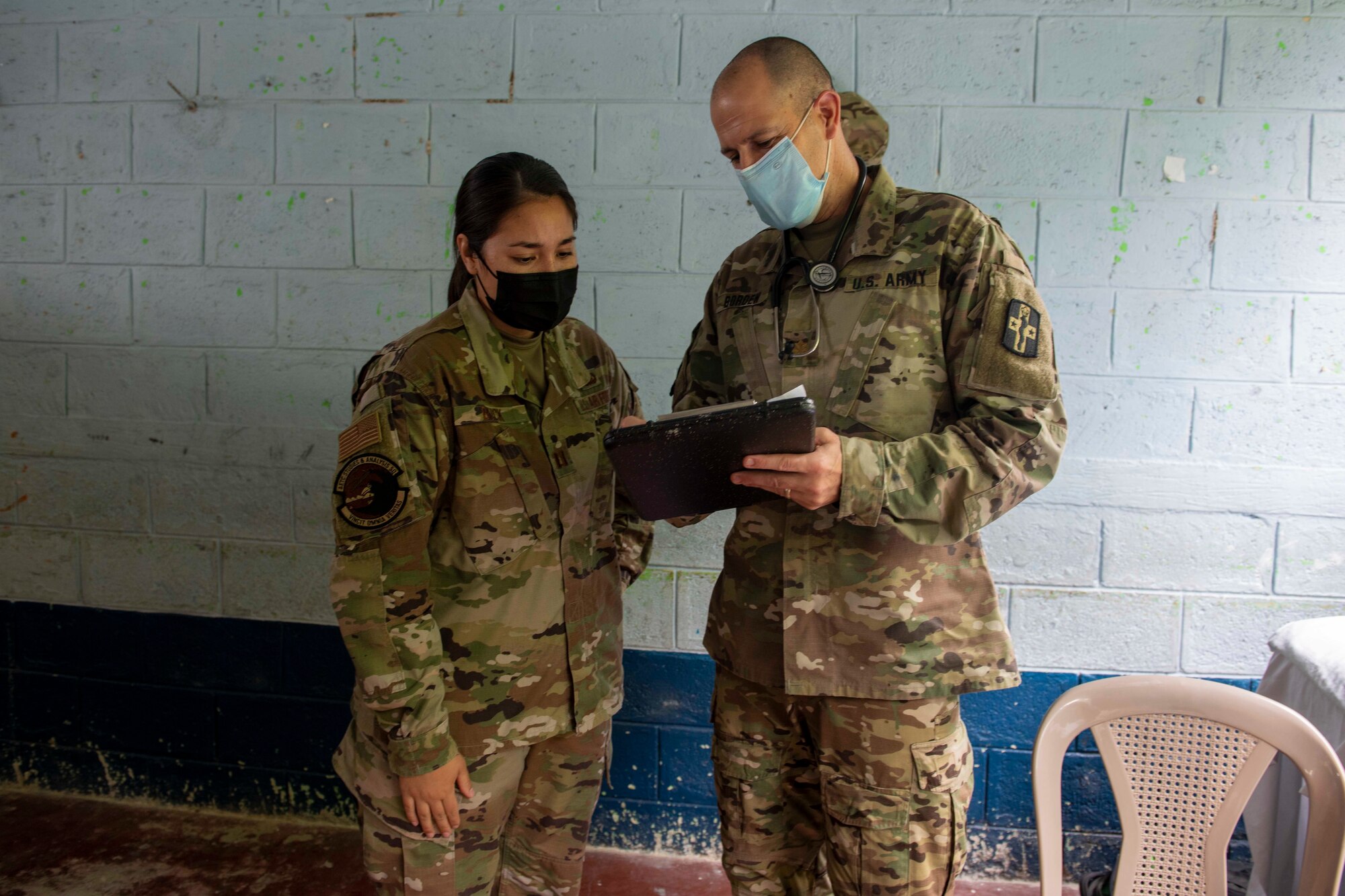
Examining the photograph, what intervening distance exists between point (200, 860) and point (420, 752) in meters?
1.40

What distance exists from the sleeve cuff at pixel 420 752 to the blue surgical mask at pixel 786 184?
94cm

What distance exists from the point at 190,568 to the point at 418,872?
144 centimetres

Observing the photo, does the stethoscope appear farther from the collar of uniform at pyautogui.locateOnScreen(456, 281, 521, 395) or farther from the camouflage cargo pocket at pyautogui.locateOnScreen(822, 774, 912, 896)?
the camouflage cargo pocket at pyautogui.locateOnScreen(822, 774, 912, 896)

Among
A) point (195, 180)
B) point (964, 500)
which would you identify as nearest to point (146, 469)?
point (195, 180)

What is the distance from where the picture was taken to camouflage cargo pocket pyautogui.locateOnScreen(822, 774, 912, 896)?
1321 mm

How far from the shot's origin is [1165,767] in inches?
51.9

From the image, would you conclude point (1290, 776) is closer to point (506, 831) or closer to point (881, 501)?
point (881, 501)

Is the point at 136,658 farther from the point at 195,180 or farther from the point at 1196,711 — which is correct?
the point at 1196,711

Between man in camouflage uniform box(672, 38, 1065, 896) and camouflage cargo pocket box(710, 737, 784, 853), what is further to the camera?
camouflage cargo pocket box(710, 737, 784, 853)

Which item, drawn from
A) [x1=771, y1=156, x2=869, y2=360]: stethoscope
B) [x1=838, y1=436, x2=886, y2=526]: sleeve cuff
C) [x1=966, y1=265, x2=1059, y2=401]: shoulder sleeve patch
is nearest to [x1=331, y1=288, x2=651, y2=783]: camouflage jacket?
[x1=771, y1=156, x2=869, y2=360]: stethoscope

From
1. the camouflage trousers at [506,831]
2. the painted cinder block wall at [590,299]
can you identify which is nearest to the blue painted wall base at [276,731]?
the painted cinder block wall at [590,299]

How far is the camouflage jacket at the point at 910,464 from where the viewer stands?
1.26 metres

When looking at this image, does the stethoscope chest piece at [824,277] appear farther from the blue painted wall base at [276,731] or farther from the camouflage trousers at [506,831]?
the blue painted wall base at [276,731]

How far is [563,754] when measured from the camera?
1.49 meters
